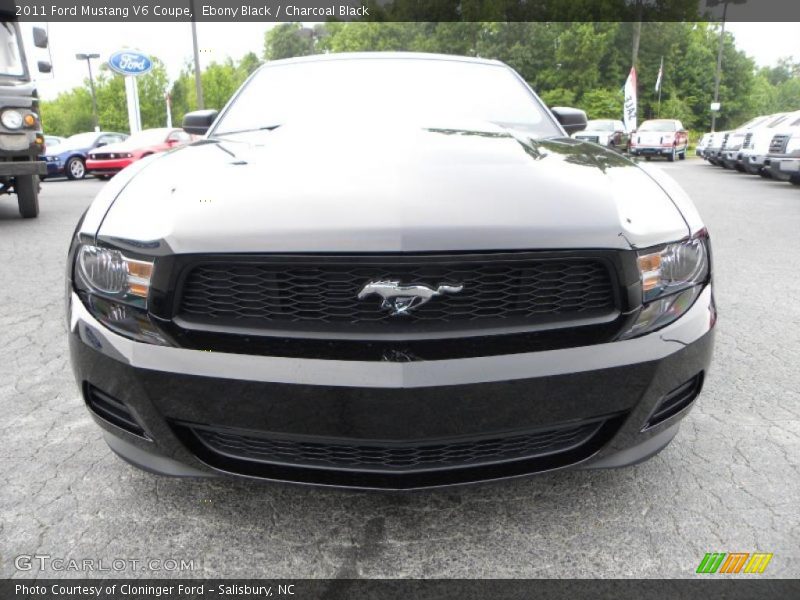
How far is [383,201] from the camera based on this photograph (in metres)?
1.56

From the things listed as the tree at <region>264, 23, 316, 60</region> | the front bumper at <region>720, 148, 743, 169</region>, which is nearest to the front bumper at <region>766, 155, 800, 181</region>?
the front bumper at <region>720, 148, 743, 169</region>

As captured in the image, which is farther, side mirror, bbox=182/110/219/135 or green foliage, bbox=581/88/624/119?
green foliage, bbox=581/88/624/119

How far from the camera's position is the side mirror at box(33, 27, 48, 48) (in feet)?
24.7

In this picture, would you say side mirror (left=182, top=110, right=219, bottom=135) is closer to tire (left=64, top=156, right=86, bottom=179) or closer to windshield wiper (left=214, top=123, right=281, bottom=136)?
windshield wiper (left=214, top=123, right=281, bottom=136)

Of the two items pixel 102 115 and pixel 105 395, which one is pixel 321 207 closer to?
pixel 105 395

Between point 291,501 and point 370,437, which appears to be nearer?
point 370,437

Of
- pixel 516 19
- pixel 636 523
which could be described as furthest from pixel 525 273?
pixel 516 19

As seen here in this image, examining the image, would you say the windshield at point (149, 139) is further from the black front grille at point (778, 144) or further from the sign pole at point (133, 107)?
the black front grille at point (778, 144)

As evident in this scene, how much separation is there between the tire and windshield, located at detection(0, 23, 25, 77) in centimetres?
1094

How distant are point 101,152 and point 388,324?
56.1 feet

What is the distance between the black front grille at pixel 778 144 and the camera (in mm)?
11672

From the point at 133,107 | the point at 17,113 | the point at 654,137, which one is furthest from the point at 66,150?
the point at 654,137

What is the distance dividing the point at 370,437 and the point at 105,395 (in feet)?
2.36

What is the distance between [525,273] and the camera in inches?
59.6
